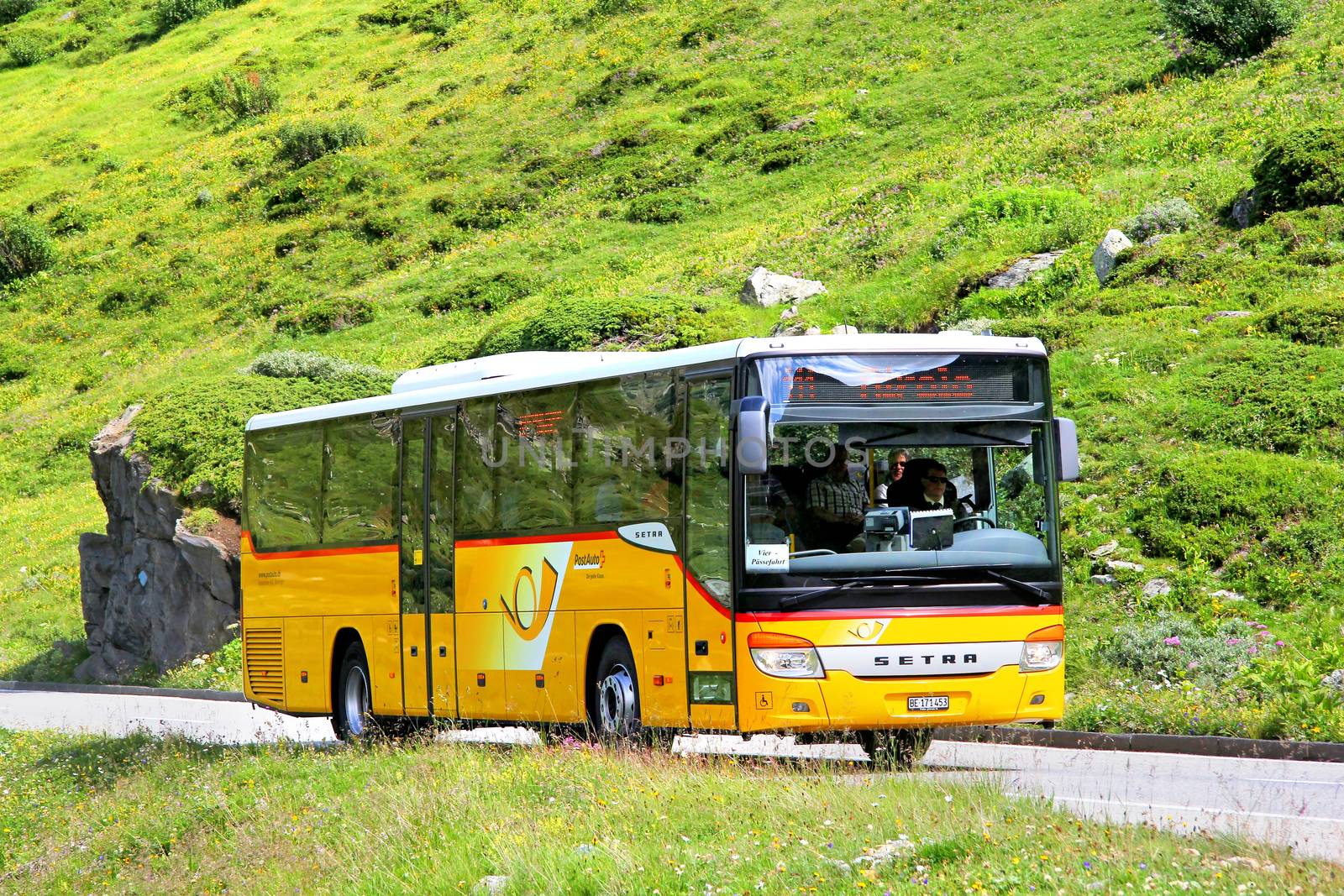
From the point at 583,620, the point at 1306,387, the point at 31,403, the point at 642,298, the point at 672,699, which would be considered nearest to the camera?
the point at 672,699

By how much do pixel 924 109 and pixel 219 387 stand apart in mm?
32747

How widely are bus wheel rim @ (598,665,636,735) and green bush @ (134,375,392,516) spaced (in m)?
15.7

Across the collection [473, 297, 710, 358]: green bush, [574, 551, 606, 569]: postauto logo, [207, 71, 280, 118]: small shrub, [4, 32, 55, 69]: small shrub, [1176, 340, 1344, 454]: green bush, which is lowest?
[574, 551, 606, 569]: postauto logo

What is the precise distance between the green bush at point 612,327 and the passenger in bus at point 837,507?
70.2 feet

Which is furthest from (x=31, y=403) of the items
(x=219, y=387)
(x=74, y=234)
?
(x=219, y=387)

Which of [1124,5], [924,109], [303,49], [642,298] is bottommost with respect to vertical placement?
[642,298]

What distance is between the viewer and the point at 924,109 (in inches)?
2156

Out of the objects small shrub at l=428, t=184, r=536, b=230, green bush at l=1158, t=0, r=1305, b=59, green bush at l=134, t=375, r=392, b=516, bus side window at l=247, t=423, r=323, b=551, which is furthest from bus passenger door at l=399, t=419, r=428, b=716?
small shrub at l=428, t=184, r=536, b=230

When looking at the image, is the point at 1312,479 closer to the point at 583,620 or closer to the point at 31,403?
the point at 583,620

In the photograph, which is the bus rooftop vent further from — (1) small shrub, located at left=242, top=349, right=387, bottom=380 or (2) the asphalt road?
(1) small shrub, located at left=242, top=349, right=387, bottom=380

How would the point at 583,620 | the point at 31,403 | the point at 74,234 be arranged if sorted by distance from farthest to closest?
the point at 74,234
the point at 31,403
the point at 583,620

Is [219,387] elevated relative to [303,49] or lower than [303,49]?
lower

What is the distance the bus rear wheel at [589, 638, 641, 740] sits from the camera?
12.4 meters

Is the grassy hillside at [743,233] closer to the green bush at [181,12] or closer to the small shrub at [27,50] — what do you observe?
the small shrub at [27,50]
